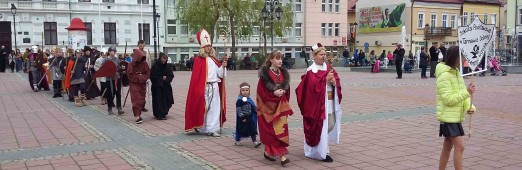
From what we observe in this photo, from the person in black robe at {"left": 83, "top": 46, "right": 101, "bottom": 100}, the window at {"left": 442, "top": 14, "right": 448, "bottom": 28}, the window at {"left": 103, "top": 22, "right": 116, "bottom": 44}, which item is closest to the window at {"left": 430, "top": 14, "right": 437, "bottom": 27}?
the window at {"left": 442, "top": 14, "right": 448, "bottom": 28}

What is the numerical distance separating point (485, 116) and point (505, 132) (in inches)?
79.9

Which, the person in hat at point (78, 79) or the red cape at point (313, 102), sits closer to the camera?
the red cape at point (313, 102)

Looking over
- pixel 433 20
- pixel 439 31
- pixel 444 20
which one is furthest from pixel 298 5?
pixel 444 20

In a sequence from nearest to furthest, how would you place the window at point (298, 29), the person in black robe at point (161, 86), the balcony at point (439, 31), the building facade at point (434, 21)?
the person in black robe at point (161, 86) < the building facade at point (434, 21) < the window at point (298, 29) < the balcony at point (439, 31)

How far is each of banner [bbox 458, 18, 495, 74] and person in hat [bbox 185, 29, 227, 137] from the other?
13.1ft

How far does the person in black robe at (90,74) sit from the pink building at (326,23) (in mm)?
38966

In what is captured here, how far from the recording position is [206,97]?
8.62 m

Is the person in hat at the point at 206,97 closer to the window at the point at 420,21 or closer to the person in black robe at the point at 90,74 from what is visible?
the person in black robe at the point at 90,74

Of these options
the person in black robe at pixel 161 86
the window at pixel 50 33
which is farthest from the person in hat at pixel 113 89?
the window at pixel 50 33

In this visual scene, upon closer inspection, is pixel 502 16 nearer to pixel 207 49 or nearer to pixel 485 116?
pixel 485 116

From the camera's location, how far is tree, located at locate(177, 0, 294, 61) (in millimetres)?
36656

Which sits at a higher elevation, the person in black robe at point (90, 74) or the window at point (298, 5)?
the window at point (298, 5)

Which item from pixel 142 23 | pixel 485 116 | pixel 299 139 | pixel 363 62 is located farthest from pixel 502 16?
pixel 299 139

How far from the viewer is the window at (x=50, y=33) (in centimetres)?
4078
